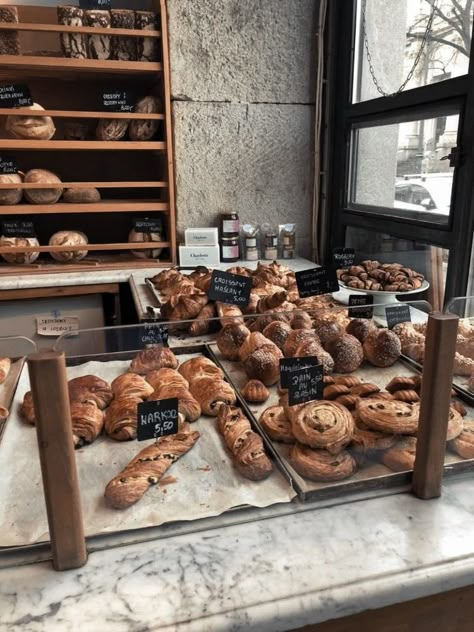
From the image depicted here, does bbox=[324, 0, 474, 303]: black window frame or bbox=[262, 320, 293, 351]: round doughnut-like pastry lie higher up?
bbox=[324, 0, 474, 303]: black window frame

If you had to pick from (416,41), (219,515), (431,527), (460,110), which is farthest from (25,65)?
(431,527)

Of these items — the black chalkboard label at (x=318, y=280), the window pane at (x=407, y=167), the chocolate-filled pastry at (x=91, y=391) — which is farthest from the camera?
the window pane at (x=407, y=167)

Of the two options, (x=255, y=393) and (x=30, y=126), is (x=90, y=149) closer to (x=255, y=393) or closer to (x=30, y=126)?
(x=30, y=126)

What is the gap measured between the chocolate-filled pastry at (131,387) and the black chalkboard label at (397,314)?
0.61m

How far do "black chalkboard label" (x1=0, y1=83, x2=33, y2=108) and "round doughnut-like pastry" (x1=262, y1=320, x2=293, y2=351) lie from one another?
1.73m

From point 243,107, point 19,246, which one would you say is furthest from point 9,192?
point 243,107

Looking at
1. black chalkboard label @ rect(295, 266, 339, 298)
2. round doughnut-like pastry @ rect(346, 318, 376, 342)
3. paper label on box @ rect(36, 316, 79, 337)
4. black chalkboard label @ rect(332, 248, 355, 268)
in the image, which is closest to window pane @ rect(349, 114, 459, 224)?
black chalkboard label @ rect(332, 248, 355, 268)

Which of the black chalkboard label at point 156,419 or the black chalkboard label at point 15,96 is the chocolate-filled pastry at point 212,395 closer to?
the black chalkboard label at point 156,419

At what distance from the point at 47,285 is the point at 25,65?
0.99 m

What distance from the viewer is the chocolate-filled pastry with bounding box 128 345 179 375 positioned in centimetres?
118

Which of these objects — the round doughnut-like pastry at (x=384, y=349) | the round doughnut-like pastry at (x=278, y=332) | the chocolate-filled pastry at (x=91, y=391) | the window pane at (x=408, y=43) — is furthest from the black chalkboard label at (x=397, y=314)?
the window pane at (x=408, y=43)

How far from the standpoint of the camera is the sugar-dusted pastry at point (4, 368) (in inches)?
47.9

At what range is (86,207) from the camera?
249 cm

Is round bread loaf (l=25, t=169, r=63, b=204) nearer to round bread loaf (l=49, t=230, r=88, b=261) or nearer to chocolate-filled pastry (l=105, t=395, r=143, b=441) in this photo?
round bread loaf (l=49, t=230, r=88, b=261)
